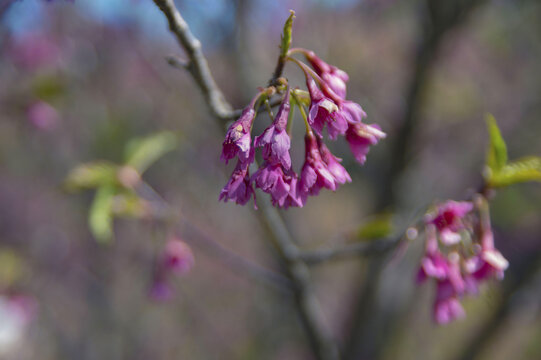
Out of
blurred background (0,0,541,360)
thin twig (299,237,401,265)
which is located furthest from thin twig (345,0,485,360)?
thin twig (299,237,401,265)

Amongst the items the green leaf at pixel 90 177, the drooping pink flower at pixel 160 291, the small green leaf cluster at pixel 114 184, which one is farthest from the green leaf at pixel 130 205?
the drooping pink flower at pixel 160 291

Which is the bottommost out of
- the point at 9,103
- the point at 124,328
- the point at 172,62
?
the point at 124,328

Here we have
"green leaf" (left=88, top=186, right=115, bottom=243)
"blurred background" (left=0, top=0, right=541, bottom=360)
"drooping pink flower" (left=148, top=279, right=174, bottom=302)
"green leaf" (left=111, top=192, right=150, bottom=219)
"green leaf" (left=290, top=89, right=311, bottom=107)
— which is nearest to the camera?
"green leaf" (left=290, top=89, right=311, bottom=107)

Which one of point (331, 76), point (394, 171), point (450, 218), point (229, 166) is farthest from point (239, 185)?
point (394, 171)

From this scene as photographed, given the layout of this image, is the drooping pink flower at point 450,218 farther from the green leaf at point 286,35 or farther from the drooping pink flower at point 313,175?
the green leaf at point 286,35

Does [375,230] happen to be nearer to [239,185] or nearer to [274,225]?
[274,225]

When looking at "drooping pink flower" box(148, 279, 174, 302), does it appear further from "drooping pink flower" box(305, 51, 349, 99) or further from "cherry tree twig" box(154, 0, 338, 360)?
"drooping pink flower" box(305, 51, 349, 99)

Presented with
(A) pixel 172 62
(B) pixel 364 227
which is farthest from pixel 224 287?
(A) pixel 172 62

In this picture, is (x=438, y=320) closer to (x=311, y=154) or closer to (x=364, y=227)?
(x=364, y=227)
